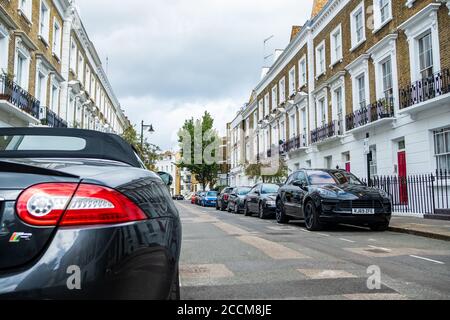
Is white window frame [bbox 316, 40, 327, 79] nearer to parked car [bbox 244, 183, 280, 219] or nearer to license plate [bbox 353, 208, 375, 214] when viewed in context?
parked car [bbox 244, 183, 280, 219]

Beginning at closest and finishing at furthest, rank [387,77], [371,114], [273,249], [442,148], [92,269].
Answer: [92,269] → [273,249] → [442,148] → [387,77] → [371,114]

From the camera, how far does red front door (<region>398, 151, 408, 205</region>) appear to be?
1641 centimetres

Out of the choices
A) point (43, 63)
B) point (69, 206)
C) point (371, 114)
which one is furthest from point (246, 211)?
point (69, 206)

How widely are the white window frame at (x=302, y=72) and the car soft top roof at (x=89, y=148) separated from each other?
1061 inches

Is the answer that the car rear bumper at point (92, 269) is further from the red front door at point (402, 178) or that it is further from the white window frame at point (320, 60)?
the white window frame at point (320, 60)

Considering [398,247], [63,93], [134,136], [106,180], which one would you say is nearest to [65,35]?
[63,93]

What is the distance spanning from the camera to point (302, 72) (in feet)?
99.9

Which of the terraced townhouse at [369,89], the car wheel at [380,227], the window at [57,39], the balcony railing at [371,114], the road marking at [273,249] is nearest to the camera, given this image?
the road marking at [273,249]

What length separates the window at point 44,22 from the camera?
71.6 feet

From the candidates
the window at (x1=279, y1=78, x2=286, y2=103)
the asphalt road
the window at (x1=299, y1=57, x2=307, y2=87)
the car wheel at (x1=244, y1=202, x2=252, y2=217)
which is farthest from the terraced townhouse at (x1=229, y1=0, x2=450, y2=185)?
the asphalt road

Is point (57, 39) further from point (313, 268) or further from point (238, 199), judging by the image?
point (313, 268)

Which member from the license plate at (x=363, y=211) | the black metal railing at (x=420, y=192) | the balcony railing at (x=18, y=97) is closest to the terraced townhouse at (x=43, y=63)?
the balcony railing at (x=18, y=97)

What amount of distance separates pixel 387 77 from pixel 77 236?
19258mm

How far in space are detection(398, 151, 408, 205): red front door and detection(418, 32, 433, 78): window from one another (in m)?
3.35
